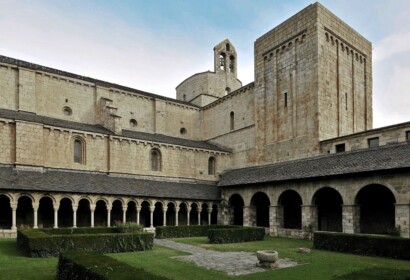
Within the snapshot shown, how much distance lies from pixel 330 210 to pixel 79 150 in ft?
71.6

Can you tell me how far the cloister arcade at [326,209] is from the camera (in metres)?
22.0

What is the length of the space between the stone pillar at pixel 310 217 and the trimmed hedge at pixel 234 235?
3.30m

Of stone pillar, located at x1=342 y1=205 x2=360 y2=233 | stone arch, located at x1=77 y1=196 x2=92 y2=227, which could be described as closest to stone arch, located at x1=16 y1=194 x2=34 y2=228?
stone arch, located at x1=77 y1=196 x2=92 y2=227

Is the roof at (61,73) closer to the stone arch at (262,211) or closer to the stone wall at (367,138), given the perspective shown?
the stone arch at (262,211)

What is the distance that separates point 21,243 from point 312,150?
74.6 feet

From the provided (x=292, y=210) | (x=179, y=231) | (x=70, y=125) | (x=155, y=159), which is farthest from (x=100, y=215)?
(x=292, y=210)

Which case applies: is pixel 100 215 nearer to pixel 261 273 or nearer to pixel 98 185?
pixel 98 185

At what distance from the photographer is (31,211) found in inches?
1035

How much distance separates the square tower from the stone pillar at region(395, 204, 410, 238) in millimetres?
10377

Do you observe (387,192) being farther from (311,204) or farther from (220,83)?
(220,83)

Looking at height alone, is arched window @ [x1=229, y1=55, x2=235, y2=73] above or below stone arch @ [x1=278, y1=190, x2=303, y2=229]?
above

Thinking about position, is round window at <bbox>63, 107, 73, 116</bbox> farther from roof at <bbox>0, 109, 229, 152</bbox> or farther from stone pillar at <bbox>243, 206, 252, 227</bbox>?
stone pillar at <bbox>243, 206, 252, 227</bbox>

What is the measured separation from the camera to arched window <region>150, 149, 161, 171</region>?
34344mm

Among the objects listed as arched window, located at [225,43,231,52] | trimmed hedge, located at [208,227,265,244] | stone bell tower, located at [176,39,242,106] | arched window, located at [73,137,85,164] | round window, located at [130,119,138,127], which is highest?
arched window, located at [225,43,231,52]
